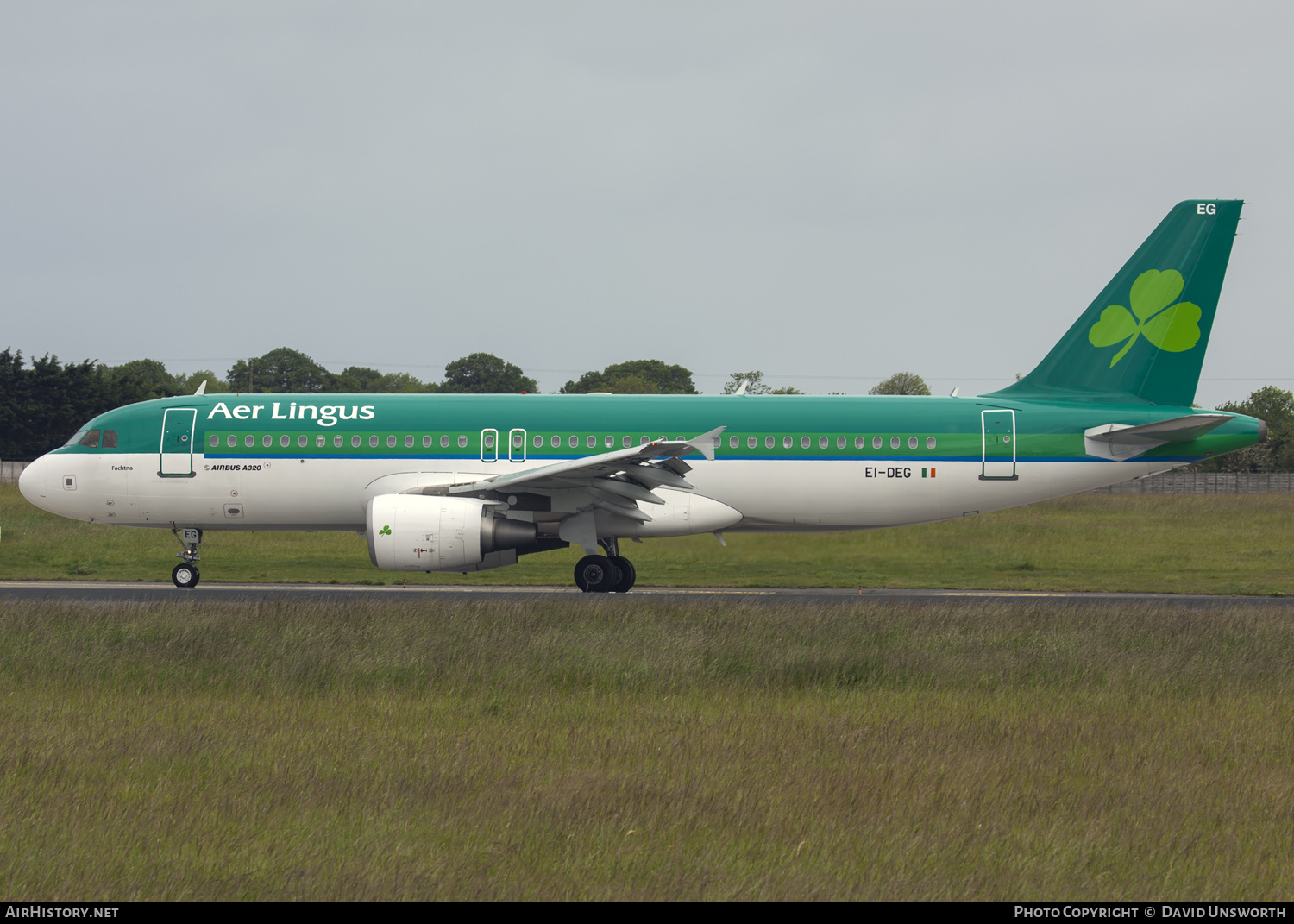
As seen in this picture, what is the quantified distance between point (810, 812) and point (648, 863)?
1521 millimetres

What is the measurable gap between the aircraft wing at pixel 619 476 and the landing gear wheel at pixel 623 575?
925 millimetres

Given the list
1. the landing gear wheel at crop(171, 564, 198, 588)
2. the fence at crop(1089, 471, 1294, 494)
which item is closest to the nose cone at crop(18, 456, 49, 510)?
the landing gear wheel at crop(171, 564, 198, 588)

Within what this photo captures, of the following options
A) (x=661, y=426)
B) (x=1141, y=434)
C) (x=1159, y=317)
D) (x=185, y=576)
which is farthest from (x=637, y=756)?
(x=1159, y=317)

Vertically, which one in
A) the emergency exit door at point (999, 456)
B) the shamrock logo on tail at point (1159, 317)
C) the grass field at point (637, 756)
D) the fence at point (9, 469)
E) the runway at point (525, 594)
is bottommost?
the runway at point (525, 594)

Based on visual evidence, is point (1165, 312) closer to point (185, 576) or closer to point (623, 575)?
point (623, 575)

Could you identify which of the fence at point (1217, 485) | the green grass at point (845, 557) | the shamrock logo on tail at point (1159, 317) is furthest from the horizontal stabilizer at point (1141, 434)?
the fence at point (1217, 485)

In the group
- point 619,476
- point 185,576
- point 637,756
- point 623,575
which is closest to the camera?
point 637,756

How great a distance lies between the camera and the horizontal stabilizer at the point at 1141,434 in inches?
858

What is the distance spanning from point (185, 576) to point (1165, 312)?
2036cm

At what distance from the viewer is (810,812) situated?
775 cm

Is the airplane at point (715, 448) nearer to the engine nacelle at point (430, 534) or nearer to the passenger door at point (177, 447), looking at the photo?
the passenger door at point (177, 447)

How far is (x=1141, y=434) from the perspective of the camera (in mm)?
22109

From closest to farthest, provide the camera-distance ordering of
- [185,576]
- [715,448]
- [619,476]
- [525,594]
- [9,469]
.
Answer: [619,476], [525,594], [715,448], [185,576], [9,469]

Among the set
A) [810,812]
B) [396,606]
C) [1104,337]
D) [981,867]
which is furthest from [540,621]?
[1104,337]
